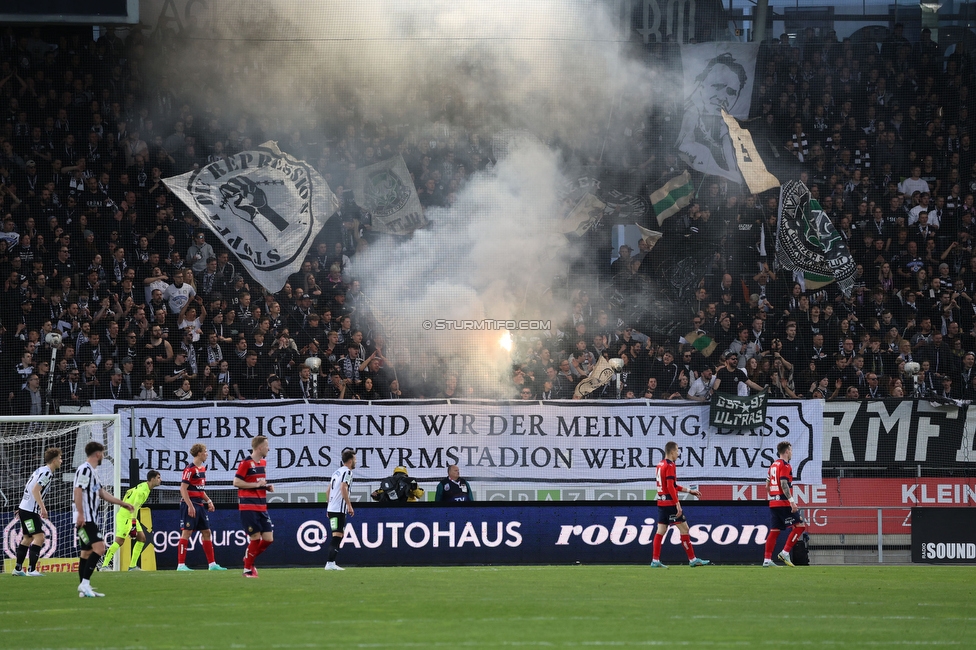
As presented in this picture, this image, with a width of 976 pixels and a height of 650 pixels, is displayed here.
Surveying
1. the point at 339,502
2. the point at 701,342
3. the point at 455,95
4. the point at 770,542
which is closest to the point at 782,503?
the point at 770,542

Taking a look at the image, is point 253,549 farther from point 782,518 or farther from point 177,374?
point 782,518

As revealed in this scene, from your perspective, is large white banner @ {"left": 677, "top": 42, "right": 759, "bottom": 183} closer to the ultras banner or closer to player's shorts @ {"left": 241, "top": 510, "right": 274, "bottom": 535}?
the ultras banner

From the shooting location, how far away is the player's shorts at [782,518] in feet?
47.5

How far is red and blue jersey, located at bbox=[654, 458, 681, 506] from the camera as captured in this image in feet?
46.6

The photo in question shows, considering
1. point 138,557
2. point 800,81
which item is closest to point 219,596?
point 138,557

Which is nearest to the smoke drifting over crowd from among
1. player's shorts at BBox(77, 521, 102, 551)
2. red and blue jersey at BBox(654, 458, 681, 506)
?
red and blue jersey at BBox(654, 458, 681, 506)

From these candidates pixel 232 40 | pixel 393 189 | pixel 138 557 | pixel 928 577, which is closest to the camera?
pixel 928 577

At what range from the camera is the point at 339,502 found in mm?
14242

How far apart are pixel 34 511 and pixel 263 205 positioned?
775 cm

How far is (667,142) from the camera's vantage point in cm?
2105

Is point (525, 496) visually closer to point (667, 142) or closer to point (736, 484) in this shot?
point (736, 484)

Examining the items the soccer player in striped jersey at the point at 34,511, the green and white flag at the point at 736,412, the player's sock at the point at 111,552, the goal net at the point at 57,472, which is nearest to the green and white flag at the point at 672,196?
the green and white flag at the point at 736,412

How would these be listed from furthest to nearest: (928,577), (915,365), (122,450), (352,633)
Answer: (915,365), (122,450), (928,577), (352,633)

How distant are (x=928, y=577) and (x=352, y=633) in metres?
7.70
